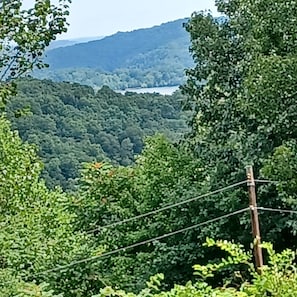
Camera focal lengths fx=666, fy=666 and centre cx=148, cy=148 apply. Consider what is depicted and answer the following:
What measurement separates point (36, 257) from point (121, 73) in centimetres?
5654

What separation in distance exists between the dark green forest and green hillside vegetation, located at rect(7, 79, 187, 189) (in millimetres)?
14106

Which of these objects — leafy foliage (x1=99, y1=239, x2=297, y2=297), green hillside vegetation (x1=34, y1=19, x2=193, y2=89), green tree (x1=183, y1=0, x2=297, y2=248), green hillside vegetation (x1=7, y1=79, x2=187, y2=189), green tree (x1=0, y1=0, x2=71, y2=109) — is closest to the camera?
leafy foliage (x1=99, y1=239, x2=297, y2=297)

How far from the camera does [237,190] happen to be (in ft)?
26.8

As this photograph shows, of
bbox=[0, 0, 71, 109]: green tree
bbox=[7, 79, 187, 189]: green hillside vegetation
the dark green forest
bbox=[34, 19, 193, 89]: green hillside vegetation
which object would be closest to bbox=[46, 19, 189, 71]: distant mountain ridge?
bbox=[34, 19, 193, 89]: green hillside vegetation

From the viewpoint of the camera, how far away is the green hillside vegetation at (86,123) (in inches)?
1108

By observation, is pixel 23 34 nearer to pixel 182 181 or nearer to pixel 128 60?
pixel 182 181

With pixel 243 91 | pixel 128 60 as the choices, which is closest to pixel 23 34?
pixel 243 91

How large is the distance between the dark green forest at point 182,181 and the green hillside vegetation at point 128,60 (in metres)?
39.0

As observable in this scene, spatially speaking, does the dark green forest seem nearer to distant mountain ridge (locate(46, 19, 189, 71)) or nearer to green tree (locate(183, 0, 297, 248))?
green tree (locate(183, 0, 297, 248))

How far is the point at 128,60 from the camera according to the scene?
7631 cm

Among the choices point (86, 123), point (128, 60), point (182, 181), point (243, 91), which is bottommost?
point (86, 123)

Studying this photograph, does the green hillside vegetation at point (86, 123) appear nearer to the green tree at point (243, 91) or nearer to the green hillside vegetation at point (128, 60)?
the green hillside vegetation at point (128, 60)

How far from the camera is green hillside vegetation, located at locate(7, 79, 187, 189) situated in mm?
28141

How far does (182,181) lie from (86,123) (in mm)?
23806
